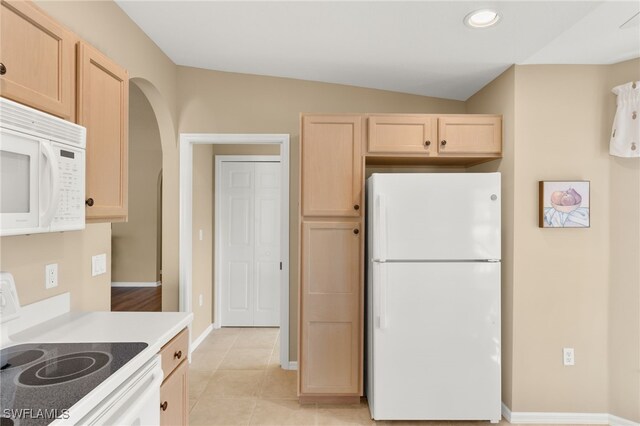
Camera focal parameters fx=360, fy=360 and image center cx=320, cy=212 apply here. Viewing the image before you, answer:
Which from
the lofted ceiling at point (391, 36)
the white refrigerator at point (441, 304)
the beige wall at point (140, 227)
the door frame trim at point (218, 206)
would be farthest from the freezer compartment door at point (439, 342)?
the beige wall at point (140, 227)

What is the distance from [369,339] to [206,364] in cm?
167

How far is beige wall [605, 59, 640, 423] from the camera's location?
2.37 metres

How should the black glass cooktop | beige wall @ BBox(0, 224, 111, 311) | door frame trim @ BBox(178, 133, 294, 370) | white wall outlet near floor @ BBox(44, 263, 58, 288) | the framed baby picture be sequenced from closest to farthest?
the black glass cooktop < beige wall @ BBox(0, 224, 111, 311) < white wall outlet near floor @ BBox(44, 263, 58, 288) < the framed baby picture < door frame trim @ BBox(178, 133, 294, 370)

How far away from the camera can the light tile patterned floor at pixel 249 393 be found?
2.49m

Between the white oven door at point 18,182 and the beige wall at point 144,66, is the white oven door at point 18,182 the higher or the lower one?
the lower one

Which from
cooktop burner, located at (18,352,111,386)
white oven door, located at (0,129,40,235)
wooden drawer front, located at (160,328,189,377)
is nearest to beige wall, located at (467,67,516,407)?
wooden drawer front, located at (160,328,189,377)

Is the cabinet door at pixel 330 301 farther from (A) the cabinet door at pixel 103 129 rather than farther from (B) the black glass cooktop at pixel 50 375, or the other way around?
(B) the black glass cooktop at pixel 50 375

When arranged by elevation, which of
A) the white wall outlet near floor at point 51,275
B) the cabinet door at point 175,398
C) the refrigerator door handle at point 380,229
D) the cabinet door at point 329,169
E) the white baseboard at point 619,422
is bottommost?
the white baseboard at point 619,422

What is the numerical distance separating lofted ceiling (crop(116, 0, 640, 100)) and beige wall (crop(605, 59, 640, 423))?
0.35m

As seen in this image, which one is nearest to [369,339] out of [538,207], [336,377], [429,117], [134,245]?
[336,377]

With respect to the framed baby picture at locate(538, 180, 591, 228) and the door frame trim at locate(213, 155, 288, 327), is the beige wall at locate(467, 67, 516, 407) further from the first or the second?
the door frame trim at locate(213, 155, 288, 327)

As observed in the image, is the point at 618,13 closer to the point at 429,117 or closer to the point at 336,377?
the point at 429,117

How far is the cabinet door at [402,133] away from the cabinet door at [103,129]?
5.22 feet

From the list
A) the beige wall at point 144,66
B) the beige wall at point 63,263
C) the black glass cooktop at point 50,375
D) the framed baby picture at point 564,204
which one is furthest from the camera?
the framed baby picture at point 564,204
